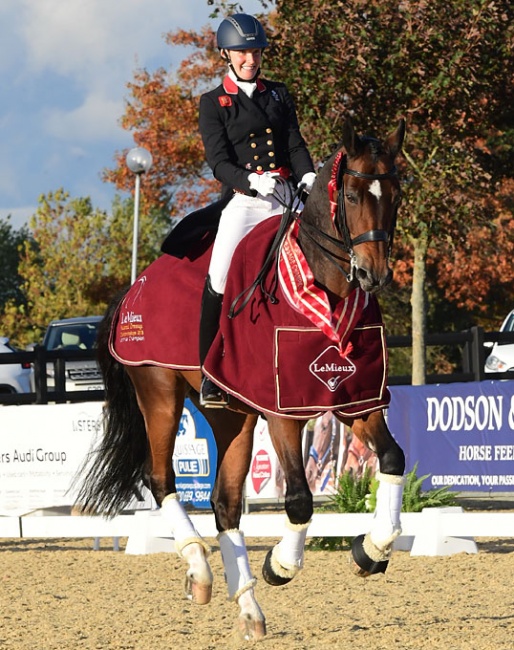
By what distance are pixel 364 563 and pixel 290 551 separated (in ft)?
1.30

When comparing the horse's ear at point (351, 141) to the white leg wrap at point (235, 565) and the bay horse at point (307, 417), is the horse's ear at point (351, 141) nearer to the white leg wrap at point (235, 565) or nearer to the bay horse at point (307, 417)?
the bay horse at point (307, 417)

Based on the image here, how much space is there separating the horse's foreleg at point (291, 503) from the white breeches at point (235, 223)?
987mm

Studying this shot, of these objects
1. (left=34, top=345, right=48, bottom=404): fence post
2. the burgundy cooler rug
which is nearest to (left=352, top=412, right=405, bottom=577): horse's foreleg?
the burgundy cooler rug

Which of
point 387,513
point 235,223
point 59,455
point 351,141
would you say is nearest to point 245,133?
point 235,223

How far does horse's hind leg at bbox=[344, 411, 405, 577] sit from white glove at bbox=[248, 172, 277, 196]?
1.27 meters

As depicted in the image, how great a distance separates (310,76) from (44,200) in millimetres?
27854

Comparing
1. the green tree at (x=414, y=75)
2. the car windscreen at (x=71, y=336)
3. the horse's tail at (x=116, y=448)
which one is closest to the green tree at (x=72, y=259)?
the car windscreen at (x=71, y=336)

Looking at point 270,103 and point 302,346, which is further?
point 270,103

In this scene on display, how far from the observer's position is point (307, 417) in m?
5.88

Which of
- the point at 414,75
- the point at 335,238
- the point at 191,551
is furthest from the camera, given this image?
the point at 414,75

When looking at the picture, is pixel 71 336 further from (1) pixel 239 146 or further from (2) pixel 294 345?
(2) pixel 294 345

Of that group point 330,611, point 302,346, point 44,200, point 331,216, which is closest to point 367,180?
point 331,216

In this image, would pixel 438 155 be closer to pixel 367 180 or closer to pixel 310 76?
pixel 310 76

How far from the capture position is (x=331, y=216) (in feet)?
18.8
